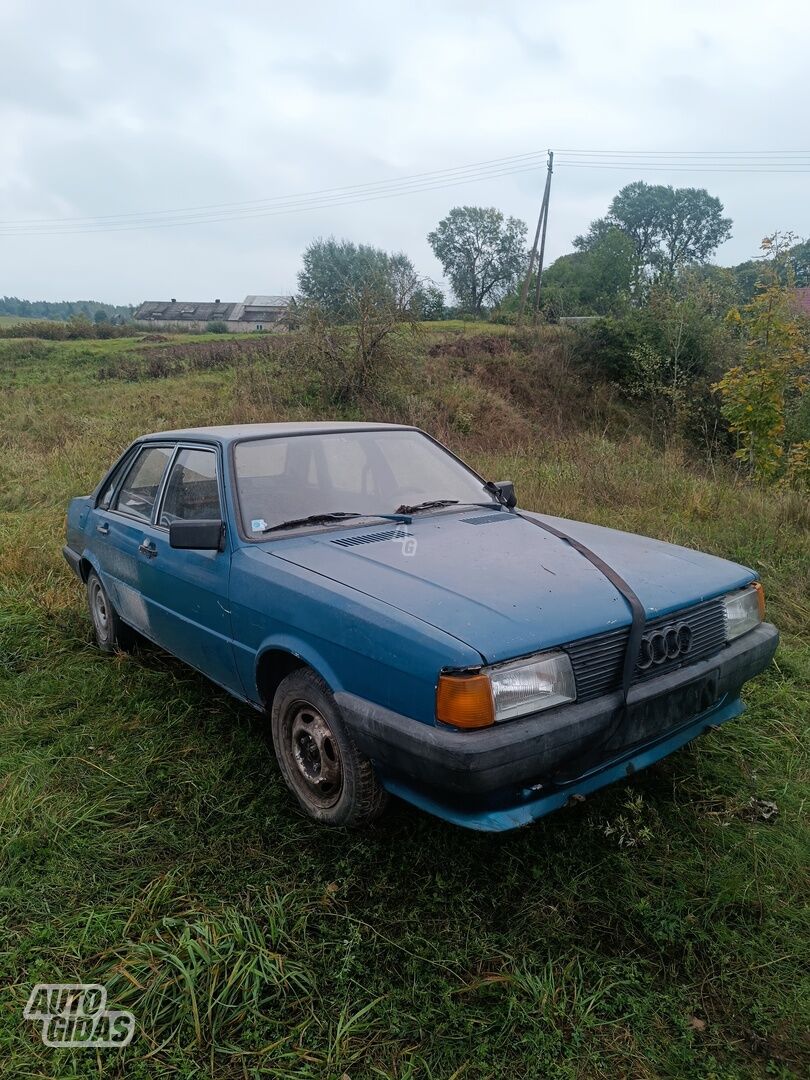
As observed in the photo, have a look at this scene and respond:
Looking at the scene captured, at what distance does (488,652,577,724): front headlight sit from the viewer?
2.06 metres

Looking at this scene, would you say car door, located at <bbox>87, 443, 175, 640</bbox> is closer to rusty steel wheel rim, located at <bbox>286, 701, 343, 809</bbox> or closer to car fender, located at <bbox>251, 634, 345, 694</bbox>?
car fender, located at <bbox>251, 634, 345, 694</bbox>

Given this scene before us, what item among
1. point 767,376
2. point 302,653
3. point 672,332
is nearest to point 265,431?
point 302,653

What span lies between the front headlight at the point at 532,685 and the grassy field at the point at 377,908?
696 mm

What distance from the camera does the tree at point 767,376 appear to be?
25.8 ft

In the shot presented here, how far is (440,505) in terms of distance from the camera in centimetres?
340

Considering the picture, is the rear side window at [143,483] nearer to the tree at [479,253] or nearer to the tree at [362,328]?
the tree at [362,328]

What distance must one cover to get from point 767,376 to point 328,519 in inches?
273

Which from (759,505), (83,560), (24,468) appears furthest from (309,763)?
(24,468)

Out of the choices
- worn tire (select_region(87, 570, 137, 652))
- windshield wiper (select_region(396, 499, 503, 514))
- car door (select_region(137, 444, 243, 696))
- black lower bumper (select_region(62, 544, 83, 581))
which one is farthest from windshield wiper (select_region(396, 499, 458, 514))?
black lower bumper (select_region(62, 544, 83, 581))

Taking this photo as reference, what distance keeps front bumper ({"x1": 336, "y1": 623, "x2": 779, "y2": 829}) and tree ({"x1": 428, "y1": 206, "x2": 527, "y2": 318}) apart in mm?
67449

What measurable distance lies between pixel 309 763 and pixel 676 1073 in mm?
1519

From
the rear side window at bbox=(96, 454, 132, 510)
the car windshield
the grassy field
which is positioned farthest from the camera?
the rear side window at bbox=(96, 454, 132, 510)

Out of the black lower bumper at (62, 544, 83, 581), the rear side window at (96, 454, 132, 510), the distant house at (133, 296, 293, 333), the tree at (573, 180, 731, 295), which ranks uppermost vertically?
the tree at (573, 180, 731, 295)

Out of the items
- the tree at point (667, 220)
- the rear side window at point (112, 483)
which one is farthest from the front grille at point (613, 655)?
the tree at point (667, 220)
